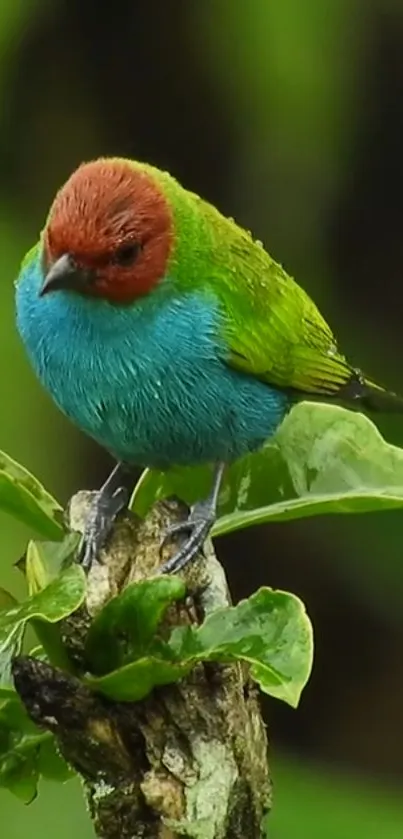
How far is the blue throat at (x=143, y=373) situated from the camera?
2.35m

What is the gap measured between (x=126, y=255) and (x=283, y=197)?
1855 millimetres

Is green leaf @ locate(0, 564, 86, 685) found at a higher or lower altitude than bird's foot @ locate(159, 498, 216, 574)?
higher

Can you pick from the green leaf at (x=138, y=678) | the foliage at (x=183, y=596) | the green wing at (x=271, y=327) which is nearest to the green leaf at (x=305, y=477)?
the foliage at (x=183, y=596)

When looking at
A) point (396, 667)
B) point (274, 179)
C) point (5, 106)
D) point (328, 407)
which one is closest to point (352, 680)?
point (396, 667)

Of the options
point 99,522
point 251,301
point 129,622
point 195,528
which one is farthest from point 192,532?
point 251,301

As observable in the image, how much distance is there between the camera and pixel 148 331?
2383mm

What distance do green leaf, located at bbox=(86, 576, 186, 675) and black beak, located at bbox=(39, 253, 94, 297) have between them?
0.43m

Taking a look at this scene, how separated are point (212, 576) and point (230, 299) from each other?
0.62m

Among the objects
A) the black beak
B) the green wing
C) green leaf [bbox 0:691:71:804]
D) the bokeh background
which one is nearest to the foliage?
green leaf [bbox 0:691:71:804]

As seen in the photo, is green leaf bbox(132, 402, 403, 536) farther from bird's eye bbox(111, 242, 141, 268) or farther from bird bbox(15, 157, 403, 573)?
bird's eye bbox(111, 242, 141, 268)

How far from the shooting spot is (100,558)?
2.09m

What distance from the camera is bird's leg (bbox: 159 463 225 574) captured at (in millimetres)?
2039

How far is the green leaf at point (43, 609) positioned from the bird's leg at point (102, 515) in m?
0.15

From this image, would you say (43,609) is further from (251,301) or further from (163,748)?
(251,301)
